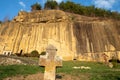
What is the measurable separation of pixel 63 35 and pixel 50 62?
110ft

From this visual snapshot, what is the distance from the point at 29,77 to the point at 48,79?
2.31 meters

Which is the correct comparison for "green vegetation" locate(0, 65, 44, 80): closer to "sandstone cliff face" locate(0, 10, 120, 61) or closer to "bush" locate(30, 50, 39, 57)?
"sandstone cliff face" locate(0, 10, 120, 61)

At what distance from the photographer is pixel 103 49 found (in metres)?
43.7

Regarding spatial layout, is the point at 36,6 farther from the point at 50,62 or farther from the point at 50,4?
the point at 50,62

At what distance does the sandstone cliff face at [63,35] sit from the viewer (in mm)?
43500

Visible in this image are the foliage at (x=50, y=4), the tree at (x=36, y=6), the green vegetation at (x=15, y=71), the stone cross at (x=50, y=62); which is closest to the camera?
the stone cross at (x=50, y=62)

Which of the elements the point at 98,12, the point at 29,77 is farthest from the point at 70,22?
the point at 29,77

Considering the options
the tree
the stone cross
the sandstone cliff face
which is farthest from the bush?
the stone cross

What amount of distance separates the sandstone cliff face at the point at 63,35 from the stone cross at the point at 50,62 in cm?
3032

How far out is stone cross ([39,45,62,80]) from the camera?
38.8 feet

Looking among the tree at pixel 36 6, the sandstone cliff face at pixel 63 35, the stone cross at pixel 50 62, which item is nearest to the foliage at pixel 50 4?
the tree at pixel 36 6

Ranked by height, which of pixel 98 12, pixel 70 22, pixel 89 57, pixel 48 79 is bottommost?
pixel 48 79

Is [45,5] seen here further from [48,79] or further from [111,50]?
[48,79]

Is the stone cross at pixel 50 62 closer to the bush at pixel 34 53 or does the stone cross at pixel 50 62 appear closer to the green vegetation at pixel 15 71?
the green vegetation at pixel 15 71
